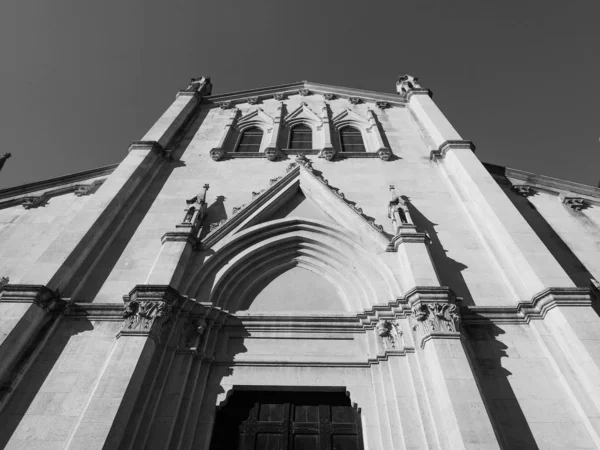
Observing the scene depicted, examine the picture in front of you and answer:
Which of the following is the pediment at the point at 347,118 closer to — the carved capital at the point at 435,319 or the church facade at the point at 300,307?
the church facade at the point at 300,307

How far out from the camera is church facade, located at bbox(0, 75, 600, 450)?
684 centimetres

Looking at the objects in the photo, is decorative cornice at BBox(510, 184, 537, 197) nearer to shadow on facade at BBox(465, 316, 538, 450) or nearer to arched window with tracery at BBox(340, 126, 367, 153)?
arched window with tracery at BBox(340, 126, 367, 153)

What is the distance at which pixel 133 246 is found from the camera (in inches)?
408

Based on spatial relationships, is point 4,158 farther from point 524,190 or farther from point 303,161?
point 524,190

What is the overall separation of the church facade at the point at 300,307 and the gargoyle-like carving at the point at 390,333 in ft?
0.10

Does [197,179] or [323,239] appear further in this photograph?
[197,179]

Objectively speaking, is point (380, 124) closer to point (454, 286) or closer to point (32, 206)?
point (454, 286)

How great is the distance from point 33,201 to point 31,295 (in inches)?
212

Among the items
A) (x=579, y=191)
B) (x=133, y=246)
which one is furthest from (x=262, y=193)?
(x=579, y=191)

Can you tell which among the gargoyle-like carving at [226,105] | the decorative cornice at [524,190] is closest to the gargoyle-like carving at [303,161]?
the gargoyle-like carving at [226,105]

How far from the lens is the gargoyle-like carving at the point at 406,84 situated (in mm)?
19531

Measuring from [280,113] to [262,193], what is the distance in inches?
286

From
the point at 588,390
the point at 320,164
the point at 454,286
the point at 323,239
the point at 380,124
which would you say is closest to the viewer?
the point at 588,390

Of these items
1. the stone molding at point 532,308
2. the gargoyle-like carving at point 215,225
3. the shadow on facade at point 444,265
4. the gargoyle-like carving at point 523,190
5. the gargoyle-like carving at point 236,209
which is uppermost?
the gargoyle-like carving at point 523,190
